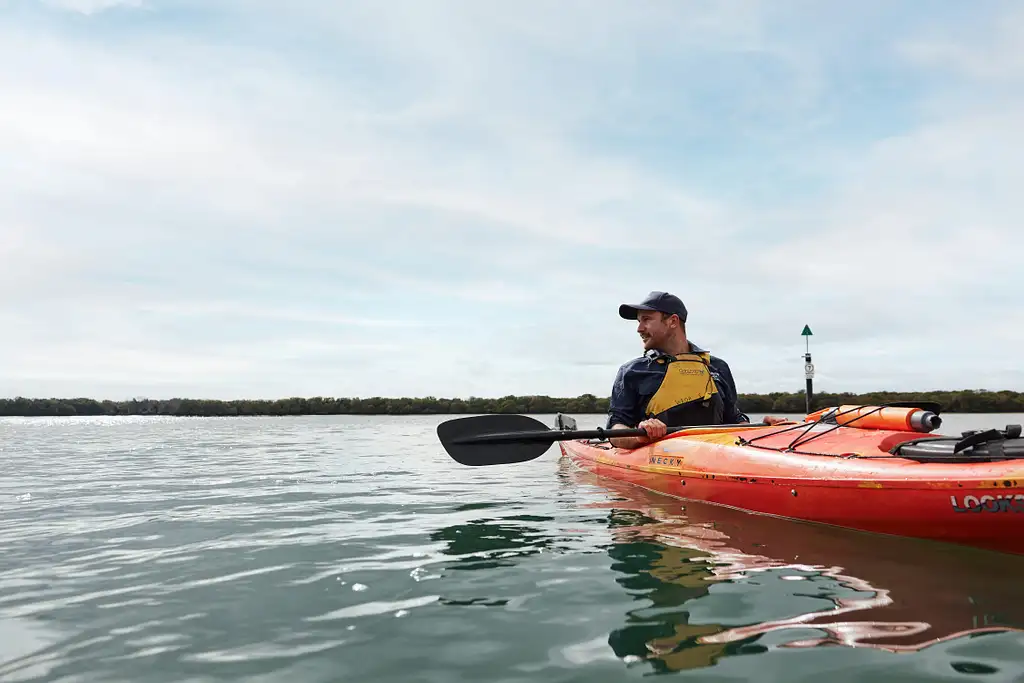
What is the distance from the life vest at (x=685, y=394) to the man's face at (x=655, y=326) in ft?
0.68

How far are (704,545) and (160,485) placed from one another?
6763 millimetres

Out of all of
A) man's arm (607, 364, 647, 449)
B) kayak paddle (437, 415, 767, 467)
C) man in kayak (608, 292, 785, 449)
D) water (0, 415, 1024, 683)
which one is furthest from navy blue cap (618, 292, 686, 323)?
water (0, 415, 1024, 683)

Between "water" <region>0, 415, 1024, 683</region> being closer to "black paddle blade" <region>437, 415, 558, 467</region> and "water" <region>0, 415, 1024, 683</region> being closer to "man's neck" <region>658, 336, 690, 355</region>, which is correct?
"black paddle blade" <region>437, 415, 558, 467</region>

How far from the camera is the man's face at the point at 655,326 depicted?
7.94m

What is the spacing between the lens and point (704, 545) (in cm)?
507

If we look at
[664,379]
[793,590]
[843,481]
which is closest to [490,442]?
[664,379]

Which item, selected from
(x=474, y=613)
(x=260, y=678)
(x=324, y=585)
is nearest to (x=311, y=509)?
(x=324, y=585)

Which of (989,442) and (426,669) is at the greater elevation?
(989,442)

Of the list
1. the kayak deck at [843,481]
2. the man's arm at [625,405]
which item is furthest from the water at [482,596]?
the man's arm at [625,405]

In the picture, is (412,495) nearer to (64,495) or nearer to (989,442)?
(64,495)

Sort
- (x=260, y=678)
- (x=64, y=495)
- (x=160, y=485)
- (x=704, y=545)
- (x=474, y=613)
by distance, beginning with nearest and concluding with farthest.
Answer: (x=260, y=678)
(x=474, y=613)
(x=704, y=545)
(x=64, y=495)
(x=160, y=485)

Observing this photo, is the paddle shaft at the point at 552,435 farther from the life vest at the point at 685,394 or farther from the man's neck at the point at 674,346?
the man's neck at the point at 674,346

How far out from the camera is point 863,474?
4992mm

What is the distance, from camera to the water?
288 centimetres
